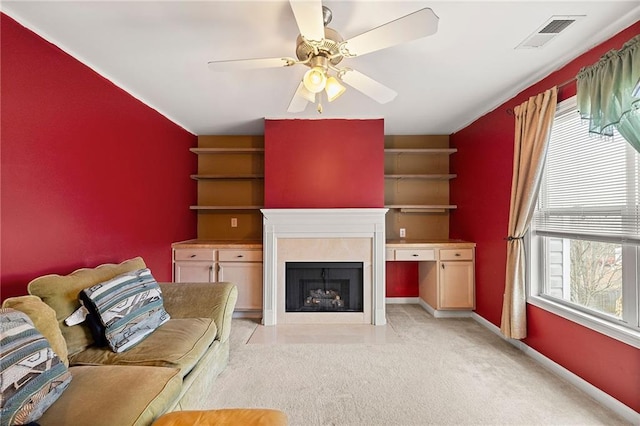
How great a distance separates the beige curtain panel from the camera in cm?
236

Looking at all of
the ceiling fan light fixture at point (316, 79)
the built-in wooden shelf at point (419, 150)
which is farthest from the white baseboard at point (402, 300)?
the ceiling fan light fixture at point (316, 79)

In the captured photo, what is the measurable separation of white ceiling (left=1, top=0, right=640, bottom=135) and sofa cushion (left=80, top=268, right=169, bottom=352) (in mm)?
1650

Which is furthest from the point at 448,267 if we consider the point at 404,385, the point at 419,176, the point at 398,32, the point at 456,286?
the point at 398,32

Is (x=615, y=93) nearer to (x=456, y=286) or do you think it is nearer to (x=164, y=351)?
(x=456, y=286)

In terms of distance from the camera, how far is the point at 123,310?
182cm

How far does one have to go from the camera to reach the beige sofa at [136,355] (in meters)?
1.20

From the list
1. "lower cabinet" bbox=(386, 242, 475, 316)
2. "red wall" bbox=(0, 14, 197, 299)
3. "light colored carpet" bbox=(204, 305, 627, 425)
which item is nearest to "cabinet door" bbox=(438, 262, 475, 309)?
"lower cabinet" bbox=(386, 242, 475, 316)

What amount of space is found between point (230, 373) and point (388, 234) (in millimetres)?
2841

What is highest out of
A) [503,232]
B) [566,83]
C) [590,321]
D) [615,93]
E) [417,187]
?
[566,83]

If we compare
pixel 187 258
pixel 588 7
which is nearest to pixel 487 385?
pixel 588 7

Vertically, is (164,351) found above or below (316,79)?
below

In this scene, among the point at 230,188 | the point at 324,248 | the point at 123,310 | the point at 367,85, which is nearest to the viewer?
the point at 123,310

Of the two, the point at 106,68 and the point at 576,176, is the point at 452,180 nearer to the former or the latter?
the point at 576,176

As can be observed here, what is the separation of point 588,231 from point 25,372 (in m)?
3.32
